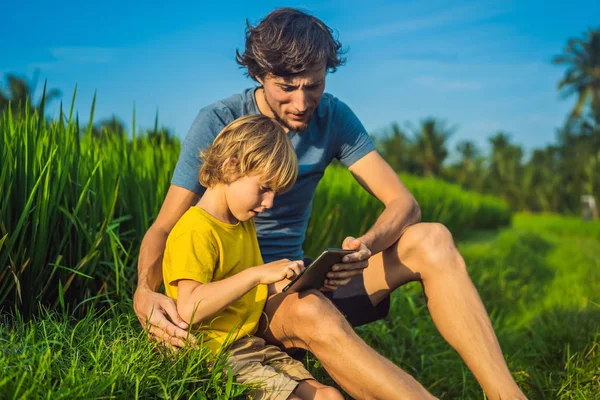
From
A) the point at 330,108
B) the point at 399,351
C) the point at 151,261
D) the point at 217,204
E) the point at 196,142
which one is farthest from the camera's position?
the point at 399,351

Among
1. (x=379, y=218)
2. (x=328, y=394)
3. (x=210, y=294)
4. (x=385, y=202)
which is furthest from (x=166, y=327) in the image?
(x=385, y=202)

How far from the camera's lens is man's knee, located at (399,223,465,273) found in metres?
2.07

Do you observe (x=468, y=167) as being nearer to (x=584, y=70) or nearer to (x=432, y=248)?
(x=584, y=70)

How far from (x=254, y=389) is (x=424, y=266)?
76cm

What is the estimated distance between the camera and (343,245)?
1.88 m

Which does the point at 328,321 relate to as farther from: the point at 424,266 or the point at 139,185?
the point at 139,185

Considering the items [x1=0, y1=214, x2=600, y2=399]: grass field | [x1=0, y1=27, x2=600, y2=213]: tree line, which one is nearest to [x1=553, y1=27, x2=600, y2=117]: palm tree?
[x1=0, y1=27, x2=600, y2=213]: tree line

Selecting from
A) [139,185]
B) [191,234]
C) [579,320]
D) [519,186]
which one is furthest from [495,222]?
[519,186]

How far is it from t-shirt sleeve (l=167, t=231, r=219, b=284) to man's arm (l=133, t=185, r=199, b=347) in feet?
0.45

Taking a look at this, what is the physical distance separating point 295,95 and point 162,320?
96 cm

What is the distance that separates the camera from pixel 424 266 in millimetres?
2117

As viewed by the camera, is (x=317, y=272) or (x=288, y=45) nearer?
(x=317, y=272)

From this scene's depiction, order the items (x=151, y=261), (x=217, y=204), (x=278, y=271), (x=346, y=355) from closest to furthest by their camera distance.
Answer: (x=278, y=271)
(x=346, y=355)
(x=217, y=204)
(x=151, y=261)

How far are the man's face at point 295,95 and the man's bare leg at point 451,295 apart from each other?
0.58 metres
